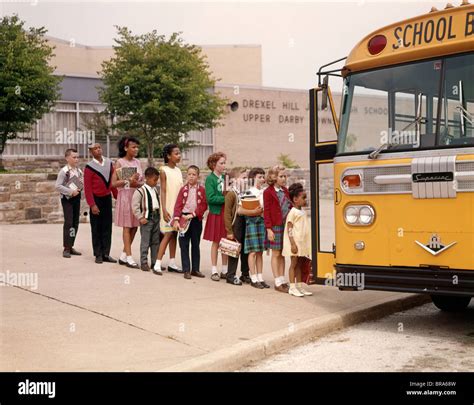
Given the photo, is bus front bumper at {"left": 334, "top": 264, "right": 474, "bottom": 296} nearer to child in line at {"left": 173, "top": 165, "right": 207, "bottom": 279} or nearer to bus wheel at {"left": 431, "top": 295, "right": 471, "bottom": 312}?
bus wheel at {"left": 431, "top": 295, "right": 471, "bottom": 312}

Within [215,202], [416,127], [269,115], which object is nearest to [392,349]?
[416,127]

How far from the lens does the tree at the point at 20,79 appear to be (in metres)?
23.6

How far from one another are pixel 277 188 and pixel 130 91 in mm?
19432

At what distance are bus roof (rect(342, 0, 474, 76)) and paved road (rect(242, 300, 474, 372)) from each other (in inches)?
112

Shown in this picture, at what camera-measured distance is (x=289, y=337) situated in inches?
283

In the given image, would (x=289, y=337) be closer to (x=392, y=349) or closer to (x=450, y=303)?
(x=392, y=349)

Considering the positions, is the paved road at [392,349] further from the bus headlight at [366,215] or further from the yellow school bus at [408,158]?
the bus headlight at [366,215]

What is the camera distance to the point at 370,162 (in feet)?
25.1

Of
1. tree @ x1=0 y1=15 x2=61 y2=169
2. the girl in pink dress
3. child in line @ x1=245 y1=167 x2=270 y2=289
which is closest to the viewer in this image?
child in line @ x1=245 y1=167 x2=270 y2=289

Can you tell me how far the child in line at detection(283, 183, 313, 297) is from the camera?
30.5ft

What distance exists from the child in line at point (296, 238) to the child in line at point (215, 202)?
3.52ft

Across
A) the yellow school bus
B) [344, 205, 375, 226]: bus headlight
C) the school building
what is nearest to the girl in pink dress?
the yellow school bus

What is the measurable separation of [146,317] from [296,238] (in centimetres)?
250
